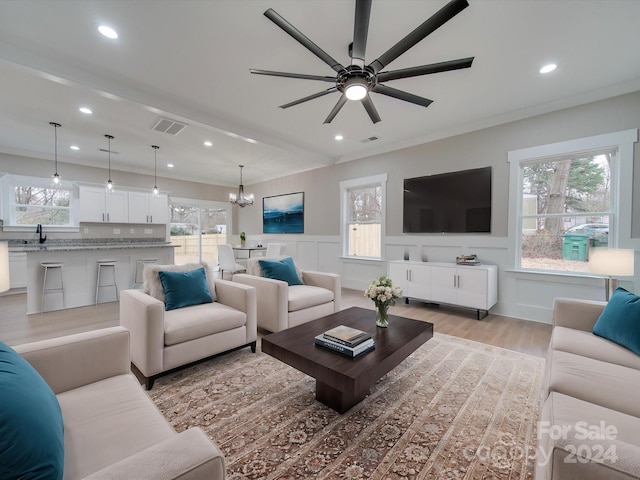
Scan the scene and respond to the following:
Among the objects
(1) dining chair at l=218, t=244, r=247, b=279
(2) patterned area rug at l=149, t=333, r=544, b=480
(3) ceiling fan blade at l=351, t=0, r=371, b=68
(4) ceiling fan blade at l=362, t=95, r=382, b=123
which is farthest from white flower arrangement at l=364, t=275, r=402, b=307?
(1) dining chair at l=218, t=244, r=247, b=279

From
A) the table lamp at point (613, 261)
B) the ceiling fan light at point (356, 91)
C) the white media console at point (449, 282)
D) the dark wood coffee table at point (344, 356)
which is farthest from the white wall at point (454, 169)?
the ceiling fan light at point (356, 91)

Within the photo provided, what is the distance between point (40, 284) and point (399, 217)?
5703mm

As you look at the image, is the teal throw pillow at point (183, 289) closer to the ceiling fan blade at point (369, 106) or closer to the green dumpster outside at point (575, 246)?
the ceiling fan blade at point (369, 106)

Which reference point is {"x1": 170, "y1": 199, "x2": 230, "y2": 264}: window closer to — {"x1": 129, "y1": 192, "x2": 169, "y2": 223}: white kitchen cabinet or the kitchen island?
{"x1": 129, "y1": 192, "x2": 169, "y2": 223}: white kitchen cabinet

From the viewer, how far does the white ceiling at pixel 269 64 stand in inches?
83.0

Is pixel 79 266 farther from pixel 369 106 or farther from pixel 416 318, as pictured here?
pixel 416 318

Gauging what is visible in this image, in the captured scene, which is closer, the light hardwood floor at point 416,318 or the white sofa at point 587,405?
the white sofa at point 587,405

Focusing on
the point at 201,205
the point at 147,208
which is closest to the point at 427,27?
the point at 147,208

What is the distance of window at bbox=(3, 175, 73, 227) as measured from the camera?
547 centimetres

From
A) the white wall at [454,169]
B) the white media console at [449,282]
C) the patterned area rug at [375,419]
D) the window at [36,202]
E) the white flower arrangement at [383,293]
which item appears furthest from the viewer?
the window at [36,202]

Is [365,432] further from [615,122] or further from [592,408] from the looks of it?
[615,122]

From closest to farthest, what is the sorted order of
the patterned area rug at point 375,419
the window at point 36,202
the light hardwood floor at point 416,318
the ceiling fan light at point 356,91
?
the patterned area rug at point 375,419
the ceiling fan light at point 356,91
the light hardwood floor at point 416,318
the window at point 36,202

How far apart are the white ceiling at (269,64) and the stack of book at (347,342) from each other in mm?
2403

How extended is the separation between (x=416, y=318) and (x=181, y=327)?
291 centimetres
